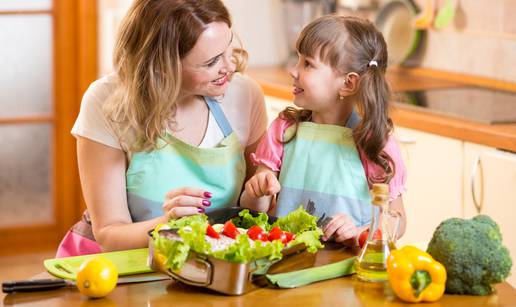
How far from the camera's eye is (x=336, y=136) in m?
2.19

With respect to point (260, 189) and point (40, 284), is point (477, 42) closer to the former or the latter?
point (260, 189)

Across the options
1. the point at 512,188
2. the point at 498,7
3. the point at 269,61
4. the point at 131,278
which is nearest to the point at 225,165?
the point at 131,278

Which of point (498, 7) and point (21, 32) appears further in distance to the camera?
point (21, 32)

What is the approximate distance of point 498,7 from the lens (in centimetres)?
371

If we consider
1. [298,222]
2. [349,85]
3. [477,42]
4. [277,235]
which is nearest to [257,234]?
[277,235]

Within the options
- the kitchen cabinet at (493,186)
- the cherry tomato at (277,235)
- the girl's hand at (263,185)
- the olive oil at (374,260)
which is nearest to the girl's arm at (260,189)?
the girl's hand at (263,185)

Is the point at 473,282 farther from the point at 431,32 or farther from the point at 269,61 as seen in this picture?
the point at 269,61

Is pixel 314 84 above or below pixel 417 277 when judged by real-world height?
above

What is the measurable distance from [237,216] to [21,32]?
2.92m

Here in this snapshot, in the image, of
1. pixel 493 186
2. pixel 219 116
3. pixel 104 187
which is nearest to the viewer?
pixel 104 187

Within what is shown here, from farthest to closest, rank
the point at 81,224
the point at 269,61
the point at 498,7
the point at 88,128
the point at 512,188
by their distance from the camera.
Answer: the point at 269,61, the point at 498,7, the point at 512,188, the point at 81,224, the point at 88,128

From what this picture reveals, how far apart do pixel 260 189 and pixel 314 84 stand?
259 mm

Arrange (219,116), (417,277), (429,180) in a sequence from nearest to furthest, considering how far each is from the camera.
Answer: (417,277) → (219,116) → (429,180)

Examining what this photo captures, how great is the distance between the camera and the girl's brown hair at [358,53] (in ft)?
7.04
